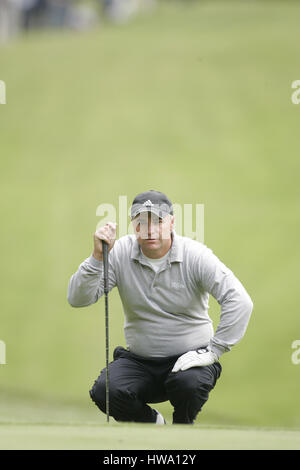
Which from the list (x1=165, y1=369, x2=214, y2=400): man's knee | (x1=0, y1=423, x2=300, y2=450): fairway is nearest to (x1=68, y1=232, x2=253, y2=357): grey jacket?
(x1=165, y1=369, x2=214, y2=400): man's knee

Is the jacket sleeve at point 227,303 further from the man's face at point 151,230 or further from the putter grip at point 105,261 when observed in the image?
the putter grip at point 105,261

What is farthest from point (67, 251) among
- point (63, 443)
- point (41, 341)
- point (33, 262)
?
point (63, 443)

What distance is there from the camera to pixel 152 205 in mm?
3248

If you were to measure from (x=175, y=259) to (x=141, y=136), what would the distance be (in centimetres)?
849

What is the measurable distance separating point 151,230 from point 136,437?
1056 millimetres

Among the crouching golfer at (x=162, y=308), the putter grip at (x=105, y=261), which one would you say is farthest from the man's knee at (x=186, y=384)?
the putter grip at (x=105, y=261)

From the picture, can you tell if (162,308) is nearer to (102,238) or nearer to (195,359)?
(195,359)

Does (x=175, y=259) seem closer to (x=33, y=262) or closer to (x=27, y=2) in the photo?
(x=33, y=262)

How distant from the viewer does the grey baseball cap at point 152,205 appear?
324 cm

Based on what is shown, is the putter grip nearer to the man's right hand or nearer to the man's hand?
the man's right hand

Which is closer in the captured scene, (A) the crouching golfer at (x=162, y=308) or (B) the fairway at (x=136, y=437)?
(B) the fairway at (x=136, y=437)

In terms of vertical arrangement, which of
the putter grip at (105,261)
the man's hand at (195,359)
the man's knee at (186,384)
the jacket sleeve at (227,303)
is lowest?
the man's knee at (186,384)

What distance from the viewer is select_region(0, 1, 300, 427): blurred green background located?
29.7 ft

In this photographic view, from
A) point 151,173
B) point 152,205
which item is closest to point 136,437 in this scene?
point 152,205
